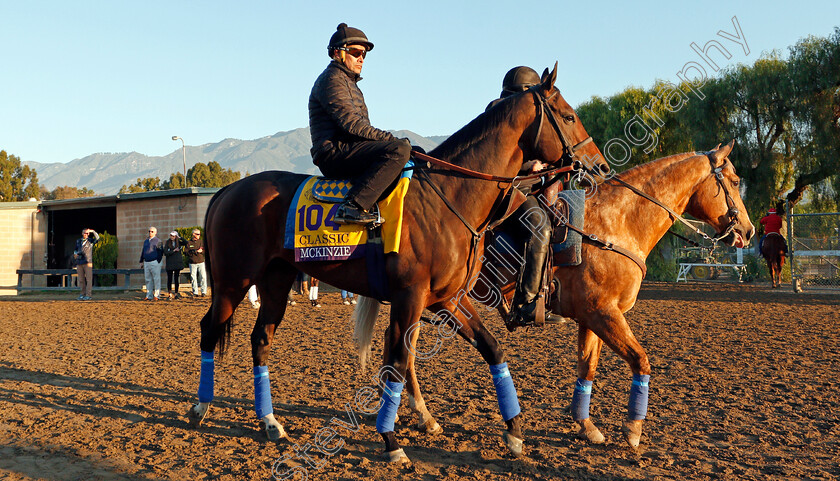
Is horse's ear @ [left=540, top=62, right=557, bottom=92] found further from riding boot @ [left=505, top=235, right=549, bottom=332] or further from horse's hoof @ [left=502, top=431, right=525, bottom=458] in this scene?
horse's hoof @ [left=502, top=431, right=525, bottom=458]

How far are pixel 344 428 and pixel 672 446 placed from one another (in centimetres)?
246

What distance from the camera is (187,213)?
2273 cm

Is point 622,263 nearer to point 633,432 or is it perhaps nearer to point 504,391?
point 633,432

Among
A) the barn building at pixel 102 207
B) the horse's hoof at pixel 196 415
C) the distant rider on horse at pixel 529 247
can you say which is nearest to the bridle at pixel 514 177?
the distant rider on horse at pixel 529 247

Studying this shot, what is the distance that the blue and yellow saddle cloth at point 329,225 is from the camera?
4.23 meters

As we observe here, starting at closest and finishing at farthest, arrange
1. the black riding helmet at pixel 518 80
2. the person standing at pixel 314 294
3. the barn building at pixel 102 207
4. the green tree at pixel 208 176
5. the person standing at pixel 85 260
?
the black riding helmet at pixel 518 80 < the person standing at pixel 314 294 < the person standing at pixel 85 260 < the barn building at pixel 102 207 < the green tree at pixel 208 176

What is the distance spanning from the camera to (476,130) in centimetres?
455

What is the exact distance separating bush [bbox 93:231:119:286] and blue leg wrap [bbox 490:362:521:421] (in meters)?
23.7

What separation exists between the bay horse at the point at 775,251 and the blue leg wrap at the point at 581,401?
49.9 feet

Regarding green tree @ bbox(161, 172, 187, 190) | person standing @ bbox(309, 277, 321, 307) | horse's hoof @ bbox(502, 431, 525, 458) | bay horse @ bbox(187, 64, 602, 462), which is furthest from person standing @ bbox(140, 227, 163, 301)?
green tree @ bbox(161, 172, 187, 190)

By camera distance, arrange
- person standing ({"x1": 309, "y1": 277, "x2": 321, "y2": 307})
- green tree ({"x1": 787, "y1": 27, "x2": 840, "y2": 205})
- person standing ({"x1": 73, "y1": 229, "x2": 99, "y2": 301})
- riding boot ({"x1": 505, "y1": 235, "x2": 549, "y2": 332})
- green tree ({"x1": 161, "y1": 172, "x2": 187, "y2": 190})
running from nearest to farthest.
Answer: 1. riding boot ({"x1": 505, "y1": 235, "x2": 549, "y2": 332})
2. person standing ({"x1": 309, "y1": 277, "x2": 321, "y2": 307})
3. person standing ({"x1": 73, "y1": 229, "x2": 99, "y2": 301})
4. green tree ({"x1": 787, "y1": 27, "x2": 840, "y2": 205})
5. green tree ({"x1": 161, "y1": 172, "x2": 187, "y2": 190})

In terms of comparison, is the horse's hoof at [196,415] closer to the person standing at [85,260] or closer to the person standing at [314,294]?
the person standing at [314,294]

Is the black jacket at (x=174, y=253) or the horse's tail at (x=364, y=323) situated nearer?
the horse's tail at (x=364, y=323)

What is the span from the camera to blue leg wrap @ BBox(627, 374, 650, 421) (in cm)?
441
